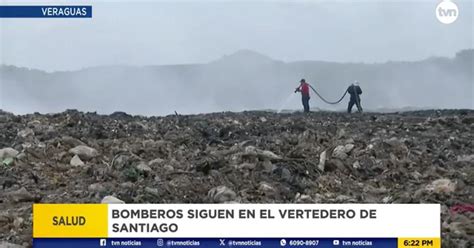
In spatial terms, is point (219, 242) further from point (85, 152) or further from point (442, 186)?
point (85, 152)

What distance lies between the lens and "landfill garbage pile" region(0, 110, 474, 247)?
4.98m

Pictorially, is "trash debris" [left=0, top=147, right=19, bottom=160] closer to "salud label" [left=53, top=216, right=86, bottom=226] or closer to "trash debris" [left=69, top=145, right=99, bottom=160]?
"trash debris" [left=69, top=145, right=99, bottom=160]

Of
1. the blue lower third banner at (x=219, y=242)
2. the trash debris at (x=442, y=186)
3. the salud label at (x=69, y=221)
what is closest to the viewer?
the blue lower third banner at (x=219, y=242)

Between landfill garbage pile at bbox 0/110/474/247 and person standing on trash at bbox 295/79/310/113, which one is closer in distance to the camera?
landfill garbage pile at bbox 0/110/474/247

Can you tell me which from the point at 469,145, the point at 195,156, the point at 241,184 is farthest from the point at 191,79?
the point at 469,145

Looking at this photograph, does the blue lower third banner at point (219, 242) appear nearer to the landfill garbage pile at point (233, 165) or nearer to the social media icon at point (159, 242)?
the social media icon at point (159, 242)

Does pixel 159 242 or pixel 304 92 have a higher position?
pixel 304 92

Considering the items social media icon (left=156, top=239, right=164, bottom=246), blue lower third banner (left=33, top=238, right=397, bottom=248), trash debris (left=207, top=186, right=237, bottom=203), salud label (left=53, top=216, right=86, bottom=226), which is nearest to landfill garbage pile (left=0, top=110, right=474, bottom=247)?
trash debris (left=207, top=186, right=237, bottom=203)

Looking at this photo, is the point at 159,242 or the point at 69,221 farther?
the point at 69,221

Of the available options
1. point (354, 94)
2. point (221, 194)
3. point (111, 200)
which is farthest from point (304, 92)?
point (111, 200)

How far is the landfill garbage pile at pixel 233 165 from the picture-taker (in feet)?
16.4

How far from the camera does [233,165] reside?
5.62 metres

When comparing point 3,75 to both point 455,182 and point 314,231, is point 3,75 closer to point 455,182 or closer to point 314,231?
point 314,231

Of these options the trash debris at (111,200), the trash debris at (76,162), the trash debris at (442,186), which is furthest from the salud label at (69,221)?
the trash debris at (442,186)
